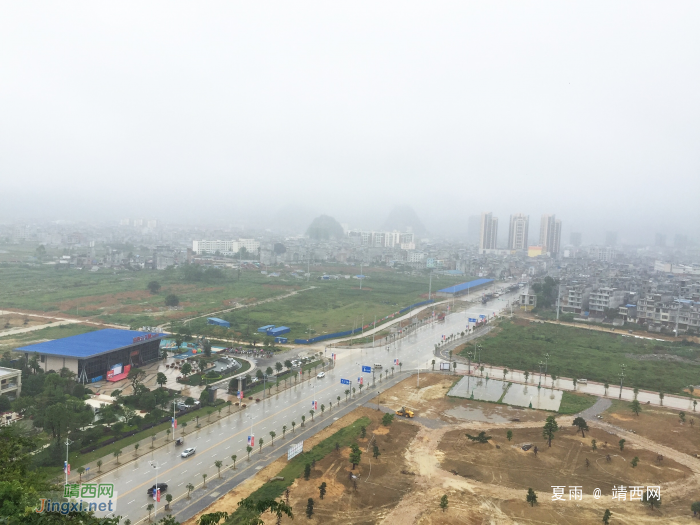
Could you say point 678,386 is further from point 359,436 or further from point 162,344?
point 162,344

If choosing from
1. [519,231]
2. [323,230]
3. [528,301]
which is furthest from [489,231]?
[528,301]

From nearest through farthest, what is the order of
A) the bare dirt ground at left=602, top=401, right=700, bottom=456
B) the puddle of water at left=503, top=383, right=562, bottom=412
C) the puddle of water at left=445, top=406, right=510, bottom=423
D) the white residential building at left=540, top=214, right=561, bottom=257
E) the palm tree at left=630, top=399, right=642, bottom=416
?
the bare dirt ground at left=602, top=401, right=700, bottom=456, the puddle of water at left=445, top=406, right=510, bottom=423, the palm tree at left=630, top=399, right=642, bottom=416, the puddle of water at left=503, top=383, right=562, bottom=412, the white residential building at left=540, top=214, right=561, bottom=257

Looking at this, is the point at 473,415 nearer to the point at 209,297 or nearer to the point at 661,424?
the point at 661,424

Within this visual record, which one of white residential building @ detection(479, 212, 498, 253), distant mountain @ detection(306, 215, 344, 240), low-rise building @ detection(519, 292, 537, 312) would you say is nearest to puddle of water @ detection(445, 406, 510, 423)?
low-rise building @ detection(519, 292, 537, 312)

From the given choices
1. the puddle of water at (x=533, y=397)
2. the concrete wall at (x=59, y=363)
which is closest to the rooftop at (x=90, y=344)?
the concrete wall at (x=59, y=363)

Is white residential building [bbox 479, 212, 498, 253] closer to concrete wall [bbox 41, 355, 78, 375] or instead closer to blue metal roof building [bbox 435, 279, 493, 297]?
blue metal roof building [bbox 435, 279, 493, 297]
